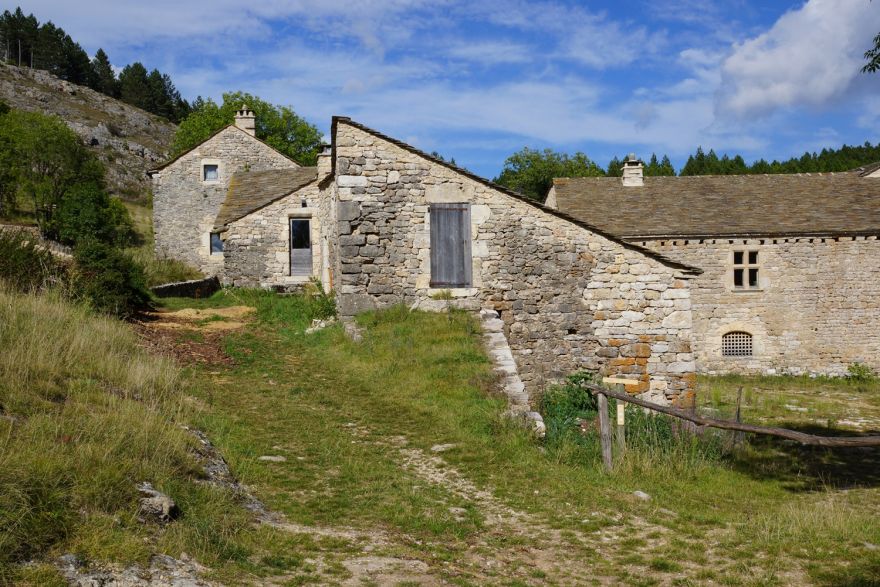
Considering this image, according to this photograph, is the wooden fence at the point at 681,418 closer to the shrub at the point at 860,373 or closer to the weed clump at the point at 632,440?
the weed clump at the point at 632,440

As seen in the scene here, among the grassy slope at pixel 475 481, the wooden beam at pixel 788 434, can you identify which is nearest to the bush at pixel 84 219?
the grassy slope at pixel 475 481

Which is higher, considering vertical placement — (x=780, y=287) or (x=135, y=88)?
(x=135, y=88)

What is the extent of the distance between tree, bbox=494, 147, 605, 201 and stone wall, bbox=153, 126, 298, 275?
96.2ft

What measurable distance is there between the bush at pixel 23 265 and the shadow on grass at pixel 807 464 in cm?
1046

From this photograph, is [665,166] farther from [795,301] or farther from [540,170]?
[795,301]

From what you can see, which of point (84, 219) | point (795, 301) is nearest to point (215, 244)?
point (84, 219)

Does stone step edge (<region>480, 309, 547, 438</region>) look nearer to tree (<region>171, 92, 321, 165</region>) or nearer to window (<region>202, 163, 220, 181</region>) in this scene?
window (<region>202, 163, 220, 181</region>)

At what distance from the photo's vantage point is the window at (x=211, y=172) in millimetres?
27953

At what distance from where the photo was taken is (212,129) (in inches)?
1665

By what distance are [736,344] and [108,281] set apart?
1769 cm

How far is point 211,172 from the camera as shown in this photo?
2808 cm

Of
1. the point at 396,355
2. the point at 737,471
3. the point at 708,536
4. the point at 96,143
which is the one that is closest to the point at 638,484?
the point at 708,536

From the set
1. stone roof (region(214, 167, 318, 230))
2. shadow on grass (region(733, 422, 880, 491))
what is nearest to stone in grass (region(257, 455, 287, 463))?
shadow on grass (region(733, 422, 880, 491))

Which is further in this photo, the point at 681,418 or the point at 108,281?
the point at 108,281
